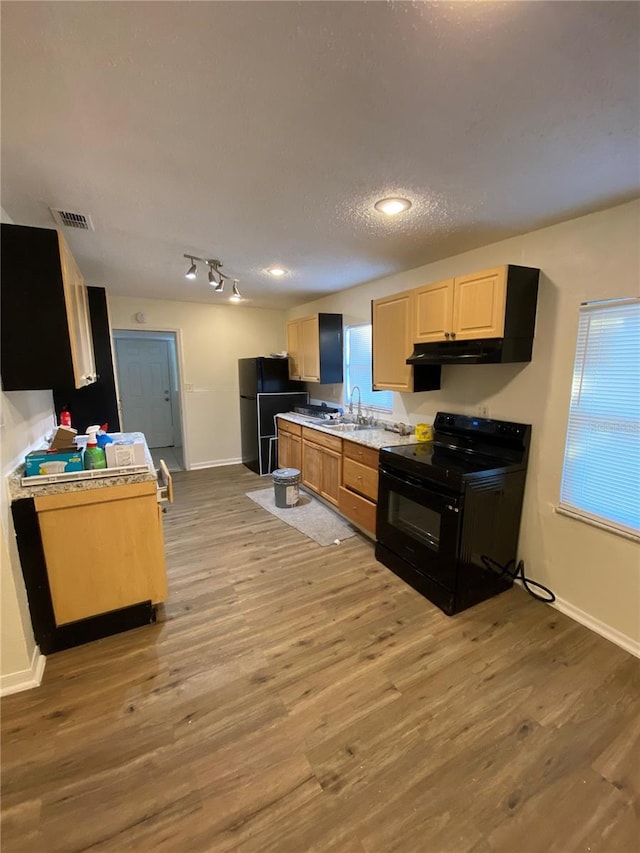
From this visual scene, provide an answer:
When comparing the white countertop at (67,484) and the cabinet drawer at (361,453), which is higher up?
the white countertop at (67,484)

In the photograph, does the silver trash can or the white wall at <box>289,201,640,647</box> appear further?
the silver trash can

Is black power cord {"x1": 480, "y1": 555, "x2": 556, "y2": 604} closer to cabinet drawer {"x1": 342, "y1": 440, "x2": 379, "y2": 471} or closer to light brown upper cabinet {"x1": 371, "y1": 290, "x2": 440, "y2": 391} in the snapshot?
cabinet drawer {"x1": 342, "y1": 440, "x2": 379, "y2": 471}

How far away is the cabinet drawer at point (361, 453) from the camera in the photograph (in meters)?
3.03

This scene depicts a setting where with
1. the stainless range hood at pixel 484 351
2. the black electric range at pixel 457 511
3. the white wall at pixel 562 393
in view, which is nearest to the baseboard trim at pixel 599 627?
the white wall at pixel 562 393

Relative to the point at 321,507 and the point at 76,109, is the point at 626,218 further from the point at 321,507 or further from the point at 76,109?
the point at 321,507

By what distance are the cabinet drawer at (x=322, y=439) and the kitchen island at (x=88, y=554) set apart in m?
1.83

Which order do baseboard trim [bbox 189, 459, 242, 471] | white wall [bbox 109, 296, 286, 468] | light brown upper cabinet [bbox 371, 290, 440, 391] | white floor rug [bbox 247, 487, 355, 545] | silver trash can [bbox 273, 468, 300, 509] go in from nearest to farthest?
light brown upper cabinet [bbox 371, 290, 440, 391] → white floor rug [bbox 247, 487, 355, 545] → silver trash can [bbox 273, 468, 300, 509] → white wall [bbox 109, 296, 286, 468] → baseboard trim [bbox 189, 459, 242, 471]

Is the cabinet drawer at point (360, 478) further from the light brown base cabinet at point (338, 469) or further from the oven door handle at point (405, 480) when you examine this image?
the oven door handle at point (405, 480)

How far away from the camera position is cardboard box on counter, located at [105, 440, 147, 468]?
2.13m

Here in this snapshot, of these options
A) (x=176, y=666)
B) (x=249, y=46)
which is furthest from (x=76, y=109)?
(x=176, y=666)

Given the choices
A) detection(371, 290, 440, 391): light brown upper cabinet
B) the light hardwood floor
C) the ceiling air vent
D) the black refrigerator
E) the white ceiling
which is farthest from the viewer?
the black refrigerator

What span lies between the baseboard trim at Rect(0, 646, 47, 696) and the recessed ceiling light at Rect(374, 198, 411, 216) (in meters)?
3.05

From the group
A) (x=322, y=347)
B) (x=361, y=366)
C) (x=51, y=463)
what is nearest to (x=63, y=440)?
(x=51, y=463)

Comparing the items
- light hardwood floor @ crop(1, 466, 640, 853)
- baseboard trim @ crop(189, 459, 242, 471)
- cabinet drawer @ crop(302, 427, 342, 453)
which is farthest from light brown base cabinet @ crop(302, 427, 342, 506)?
baseboard trim @ crop(189, 459, 242, 471)
